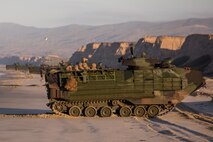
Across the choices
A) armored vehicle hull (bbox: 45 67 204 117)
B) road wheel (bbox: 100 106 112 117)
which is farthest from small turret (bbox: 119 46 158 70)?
road wheel (bbox: 100 106 112 117)

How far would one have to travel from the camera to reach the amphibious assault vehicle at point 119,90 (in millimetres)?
26906

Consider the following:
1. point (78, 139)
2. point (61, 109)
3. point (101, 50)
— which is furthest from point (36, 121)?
point (101, 50)

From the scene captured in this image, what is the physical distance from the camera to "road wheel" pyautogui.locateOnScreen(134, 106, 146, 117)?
88.9 feet

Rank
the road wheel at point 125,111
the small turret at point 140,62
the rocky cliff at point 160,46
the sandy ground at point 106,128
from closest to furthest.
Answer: the sandy ground at point 106,128
the road wheel at point 125,111
the small turret at point 140,62
the rocky cliff at point 160,46

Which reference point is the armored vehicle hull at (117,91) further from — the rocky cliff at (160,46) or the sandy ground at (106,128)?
the rocky cliff at (160,46)

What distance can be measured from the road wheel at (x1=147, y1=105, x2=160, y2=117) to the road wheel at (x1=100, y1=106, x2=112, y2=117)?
224 centimetres

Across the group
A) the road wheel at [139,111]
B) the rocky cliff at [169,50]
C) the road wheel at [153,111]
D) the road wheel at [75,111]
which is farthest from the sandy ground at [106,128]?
the rocky cliff at [169,50]

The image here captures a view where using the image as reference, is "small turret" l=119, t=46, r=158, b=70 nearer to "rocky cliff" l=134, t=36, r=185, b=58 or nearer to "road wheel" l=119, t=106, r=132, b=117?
"road wheel" l=119, t=106, r=132, b=117

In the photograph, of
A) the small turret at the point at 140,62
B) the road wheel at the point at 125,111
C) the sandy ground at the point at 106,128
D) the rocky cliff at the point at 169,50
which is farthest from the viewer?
the rocky cliff at the point at 169,50

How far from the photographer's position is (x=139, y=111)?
27.2m

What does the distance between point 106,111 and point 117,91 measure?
130cm

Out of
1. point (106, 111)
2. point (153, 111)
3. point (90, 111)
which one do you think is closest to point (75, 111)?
point (90, 111)

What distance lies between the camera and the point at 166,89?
27281 mm

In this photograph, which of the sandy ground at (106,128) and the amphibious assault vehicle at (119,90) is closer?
the sandy ground at (106,128)
